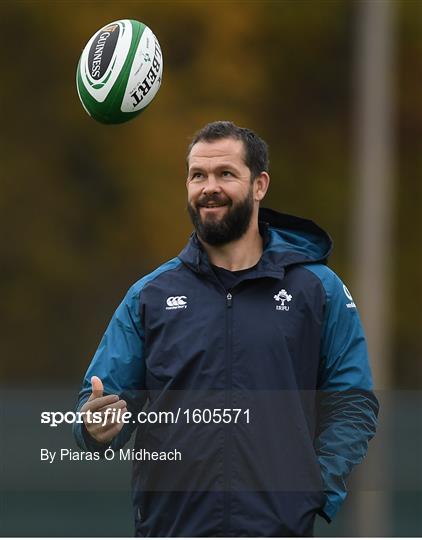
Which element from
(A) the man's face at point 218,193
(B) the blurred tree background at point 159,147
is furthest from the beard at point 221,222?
(B) the blurred tree background at point 159,147

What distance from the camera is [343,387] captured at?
3877mm

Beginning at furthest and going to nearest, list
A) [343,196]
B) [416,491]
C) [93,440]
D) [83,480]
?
[343,196]
[416,491]
[83,480]
[93,440]

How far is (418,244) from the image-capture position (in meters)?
9.87

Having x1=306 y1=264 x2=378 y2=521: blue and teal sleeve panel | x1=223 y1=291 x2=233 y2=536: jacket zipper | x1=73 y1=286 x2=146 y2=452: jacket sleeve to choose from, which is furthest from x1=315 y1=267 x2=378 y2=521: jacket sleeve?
x1=73 y1=286 x2=146 y2=452: jacket sleeve

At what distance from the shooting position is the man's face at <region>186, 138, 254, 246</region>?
382 cm

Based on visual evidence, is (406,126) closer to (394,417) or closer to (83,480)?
(394,417)

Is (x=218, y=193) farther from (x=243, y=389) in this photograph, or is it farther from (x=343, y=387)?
(x=343, y=387)

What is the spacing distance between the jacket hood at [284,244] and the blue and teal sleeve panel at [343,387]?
0.13 metres

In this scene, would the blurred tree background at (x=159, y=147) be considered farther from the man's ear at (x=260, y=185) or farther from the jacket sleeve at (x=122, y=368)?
the jacket sleeve at (x=122, y=368)

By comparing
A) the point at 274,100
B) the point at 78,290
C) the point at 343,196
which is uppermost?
the point at 274,100

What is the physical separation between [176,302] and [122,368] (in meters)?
0.26

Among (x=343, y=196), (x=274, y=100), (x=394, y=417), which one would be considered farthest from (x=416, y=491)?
(x=274, y=100)

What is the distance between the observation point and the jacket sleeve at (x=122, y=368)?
12.5 feet

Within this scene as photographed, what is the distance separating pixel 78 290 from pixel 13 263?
1.96ft
